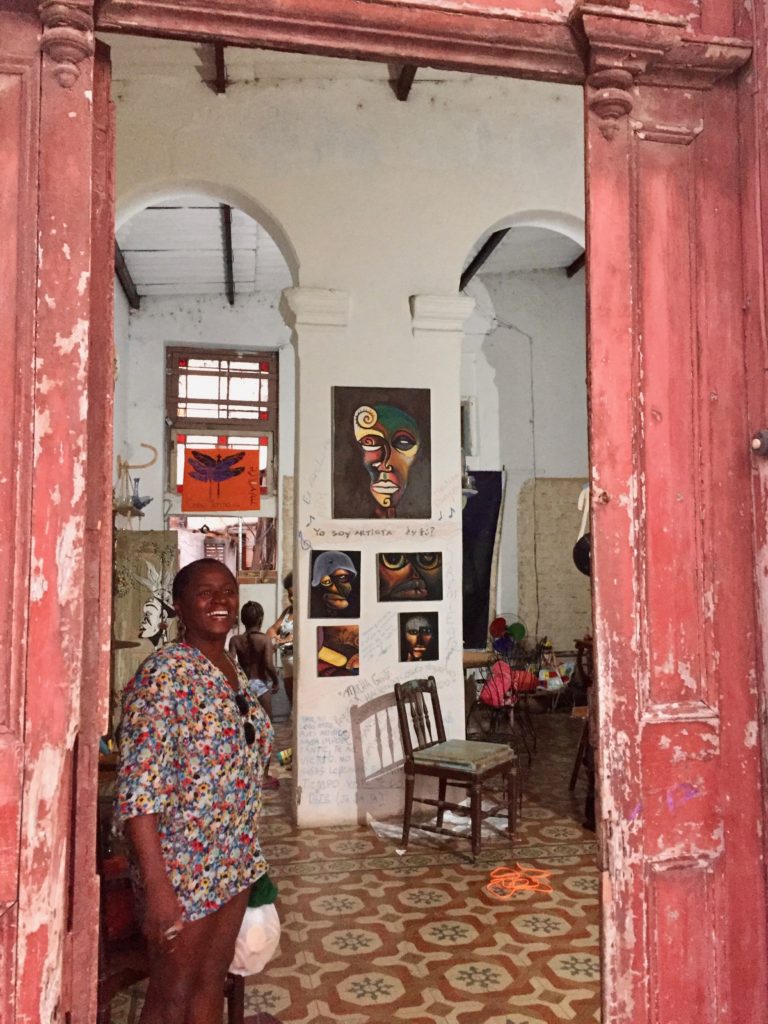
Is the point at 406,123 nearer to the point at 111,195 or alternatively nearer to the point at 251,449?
the point at 111,195

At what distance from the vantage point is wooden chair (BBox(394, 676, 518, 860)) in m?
4.70

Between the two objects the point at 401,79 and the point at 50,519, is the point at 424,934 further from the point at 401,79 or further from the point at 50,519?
the point at 401,79

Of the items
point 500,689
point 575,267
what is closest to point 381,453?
point 500,689

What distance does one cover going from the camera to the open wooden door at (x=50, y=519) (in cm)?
162

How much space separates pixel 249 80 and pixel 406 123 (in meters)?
1.09

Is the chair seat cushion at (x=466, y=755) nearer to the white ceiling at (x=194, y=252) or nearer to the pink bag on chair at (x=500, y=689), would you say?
the pink bag on chair at (x=500, y=689)

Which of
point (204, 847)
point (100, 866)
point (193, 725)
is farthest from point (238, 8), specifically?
point (100, 866)

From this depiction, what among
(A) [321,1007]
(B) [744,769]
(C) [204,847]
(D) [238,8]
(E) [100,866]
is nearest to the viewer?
(D) [238,8]

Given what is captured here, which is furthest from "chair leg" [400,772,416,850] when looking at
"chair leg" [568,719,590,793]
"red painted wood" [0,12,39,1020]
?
"red painted wood" [0,12,39,1020]

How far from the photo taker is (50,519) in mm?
1696

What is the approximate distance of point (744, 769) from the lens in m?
1.94

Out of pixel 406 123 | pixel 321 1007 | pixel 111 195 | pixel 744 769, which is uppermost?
pixel 406 123

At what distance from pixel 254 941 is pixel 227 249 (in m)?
7.87

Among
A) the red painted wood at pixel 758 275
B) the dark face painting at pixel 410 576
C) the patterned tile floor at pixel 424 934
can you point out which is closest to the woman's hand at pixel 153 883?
the patterned tile floor at pixel 424 934
